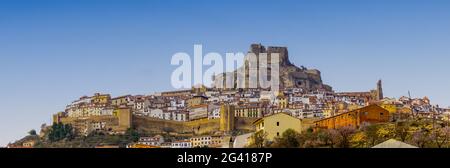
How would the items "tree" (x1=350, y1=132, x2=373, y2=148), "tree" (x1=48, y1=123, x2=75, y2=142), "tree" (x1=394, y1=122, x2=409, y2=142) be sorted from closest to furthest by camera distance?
"tree" (x1=350, y1=132, x2=373, y2=148) < "tree" (x1=394, y1=122, x2=409, y2=142) < "tree" (x1=48, y1=123, x2=75, y2=142)

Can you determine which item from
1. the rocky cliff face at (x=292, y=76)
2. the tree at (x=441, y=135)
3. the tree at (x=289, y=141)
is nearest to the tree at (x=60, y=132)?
the rocky cliff face at (x=292, y=76)

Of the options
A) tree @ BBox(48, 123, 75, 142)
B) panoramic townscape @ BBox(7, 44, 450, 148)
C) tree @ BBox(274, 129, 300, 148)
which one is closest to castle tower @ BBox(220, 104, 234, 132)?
panoramic townscape @ BBox(7, 44, 450, 148)

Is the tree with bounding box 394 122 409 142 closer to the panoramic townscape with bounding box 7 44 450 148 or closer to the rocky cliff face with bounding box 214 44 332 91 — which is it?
the panoramic townscape with bounding box 7 44 450 148

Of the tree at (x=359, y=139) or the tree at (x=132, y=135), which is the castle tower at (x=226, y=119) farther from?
the tree at (x=359, y=139)

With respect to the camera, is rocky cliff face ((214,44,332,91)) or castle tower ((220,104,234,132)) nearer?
castle tower ((220,104,234,132))

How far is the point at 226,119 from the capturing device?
31875 mm

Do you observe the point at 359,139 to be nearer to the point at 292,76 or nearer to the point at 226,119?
the point at 226,119

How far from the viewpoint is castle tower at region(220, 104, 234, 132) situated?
3134cm

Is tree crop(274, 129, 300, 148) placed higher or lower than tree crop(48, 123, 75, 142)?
lower

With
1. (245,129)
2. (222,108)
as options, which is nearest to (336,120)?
(245,129)

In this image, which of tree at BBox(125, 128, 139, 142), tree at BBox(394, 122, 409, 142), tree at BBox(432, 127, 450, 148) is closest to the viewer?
tree at BBox(432, 127, 450, 148)

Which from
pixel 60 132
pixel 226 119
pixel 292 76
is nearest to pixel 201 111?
pixel 226 119
